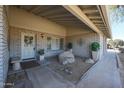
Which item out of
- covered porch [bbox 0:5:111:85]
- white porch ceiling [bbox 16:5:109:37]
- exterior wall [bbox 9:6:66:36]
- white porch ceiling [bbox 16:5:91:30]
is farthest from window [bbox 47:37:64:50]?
white porch ceiling [bbox 16:5:109:37]

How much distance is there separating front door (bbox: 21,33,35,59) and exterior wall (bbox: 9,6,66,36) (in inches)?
20.4

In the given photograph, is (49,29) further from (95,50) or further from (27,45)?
(95,50)

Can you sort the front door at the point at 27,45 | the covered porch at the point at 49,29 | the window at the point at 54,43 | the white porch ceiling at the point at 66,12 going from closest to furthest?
the white porch ceiling at the point at 66,12
the covered porch at the point at 49,29
the front door at the point at 27,45
the window at the point at 54,43

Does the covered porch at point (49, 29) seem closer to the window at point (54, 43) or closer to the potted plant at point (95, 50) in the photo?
the window at point (54, 43)

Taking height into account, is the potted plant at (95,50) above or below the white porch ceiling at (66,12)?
below

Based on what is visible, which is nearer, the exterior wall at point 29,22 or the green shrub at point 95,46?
the exterior wall at point 29,22

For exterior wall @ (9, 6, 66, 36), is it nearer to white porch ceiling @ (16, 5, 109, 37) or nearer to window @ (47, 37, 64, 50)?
white porch ceiling @ (16, 5, 109, 37)

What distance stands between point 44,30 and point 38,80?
4814mm

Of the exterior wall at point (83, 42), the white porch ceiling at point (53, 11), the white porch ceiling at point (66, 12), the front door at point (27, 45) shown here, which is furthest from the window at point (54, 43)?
the white porch ceiling at point (66, 12)

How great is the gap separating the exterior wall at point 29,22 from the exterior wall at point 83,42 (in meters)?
1.84

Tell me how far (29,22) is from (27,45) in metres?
1.40

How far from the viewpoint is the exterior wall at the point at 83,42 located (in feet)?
29.7

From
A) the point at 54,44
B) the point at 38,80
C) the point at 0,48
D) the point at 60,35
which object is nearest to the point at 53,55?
the point at 54,44

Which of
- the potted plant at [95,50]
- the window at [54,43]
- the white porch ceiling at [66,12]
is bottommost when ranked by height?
the potted plant at [95,50]
